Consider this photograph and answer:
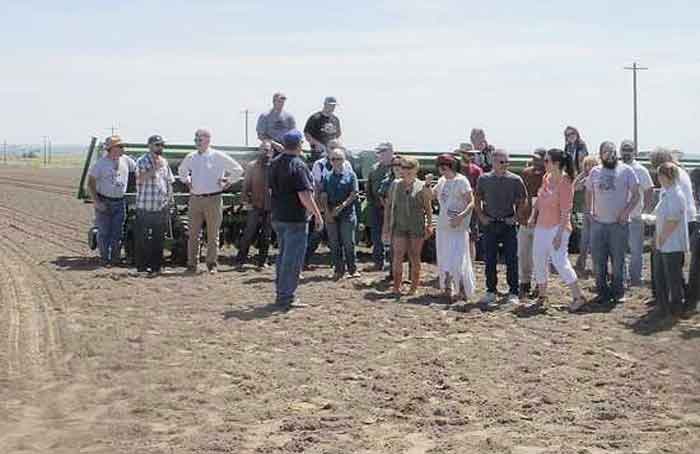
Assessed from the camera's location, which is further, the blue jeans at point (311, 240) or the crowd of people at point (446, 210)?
the blue jeans at point (311, 240)

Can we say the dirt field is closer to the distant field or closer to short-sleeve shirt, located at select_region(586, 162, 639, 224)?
short-sleeve shirt, located at select_region(586, 162, 639, 224)

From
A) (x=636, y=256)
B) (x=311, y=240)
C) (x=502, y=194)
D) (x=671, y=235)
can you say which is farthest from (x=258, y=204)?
(x=671, y=235)

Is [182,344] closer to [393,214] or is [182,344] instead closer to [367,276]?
[393,214]

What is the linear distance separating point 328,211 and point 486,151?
2.47 metres

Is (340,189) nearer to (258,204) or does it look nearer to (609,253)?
(258,204)

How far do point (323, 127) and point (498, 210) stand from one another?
4182mm

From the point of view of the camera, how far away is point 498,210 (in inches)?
451

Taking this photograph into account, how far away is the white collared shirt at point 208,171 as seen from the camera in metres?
14.1

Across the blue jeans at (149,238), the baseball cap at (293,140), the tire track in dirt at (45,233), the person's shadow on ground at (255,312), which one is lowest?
the person's shadow on ground at (255,312)

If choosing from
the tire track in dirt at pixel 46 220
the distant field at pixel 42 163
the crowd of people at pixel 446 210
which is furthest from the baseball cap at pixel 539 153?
the distant field at pixel 42 163

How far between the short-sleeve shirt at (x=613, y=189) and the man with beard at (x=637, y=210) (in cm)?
38

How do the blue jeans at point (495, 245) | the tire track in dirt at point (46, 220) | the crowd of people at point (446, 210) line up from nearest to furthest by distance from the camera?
the crowd of people at point (446, 210) → the blue jeans at point (495, 245) → the tire track in dirt at point (46, 220)

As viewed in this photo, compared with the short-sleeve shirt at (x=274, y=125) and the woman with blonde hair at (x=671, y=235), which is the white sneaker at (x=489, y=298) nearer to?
the woman with blonde hair at (x=671, y=235)

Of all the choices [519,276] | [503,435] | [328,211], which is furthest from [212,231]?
[503,435]
